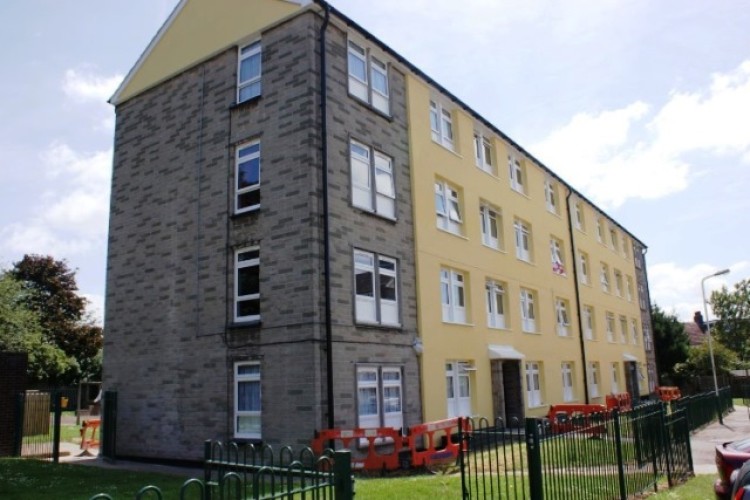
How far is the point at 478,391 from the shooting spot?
19625 millimetres

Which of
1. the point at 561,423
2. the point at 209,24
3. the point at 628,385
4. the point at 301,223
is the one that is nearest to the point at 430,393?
the point at 301,223

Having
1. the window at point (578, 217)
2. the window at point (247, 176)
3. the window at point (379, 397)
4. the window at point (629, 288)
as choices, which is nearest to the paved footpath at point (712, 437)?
the window at point (379, 397)

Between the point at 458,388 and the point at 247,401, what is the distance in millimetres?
6864

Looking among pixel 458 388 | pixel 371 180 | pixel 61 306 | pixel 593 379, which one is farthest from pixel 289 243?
pixel 61 306

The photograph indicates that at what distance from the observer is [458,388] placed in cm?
1889

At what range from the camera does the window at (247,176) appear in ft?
52.3

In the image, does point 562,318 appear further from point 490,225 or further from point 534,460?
point 534,460

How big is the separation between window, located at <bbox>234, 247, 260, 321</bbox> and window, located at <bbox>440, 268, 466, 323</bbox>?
19.8 ft

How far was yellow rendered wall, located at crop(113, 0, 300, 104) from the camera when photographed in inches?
655

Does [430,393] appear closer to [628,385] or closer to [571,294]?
[571,294]

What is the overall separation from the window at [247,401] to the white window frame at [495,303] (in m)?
9.53

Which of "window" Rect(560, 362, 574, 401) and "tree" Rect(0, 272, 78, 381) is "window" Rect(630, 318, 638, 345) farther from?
"tree" Rect(0, 272, 78, 381)

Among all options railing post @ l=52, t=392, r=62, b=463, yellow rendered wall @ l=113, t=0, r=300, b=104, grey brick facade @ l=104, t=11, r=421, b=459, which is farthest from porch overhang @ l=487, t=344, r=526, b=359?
railing post @ l=52, t=392, r=62, b=463

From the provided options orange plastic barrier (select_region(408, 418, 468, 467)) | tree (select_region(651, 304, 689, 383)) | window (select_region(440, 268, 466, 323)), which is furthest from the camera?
tree (select_region(651, 304, 689, 383))
